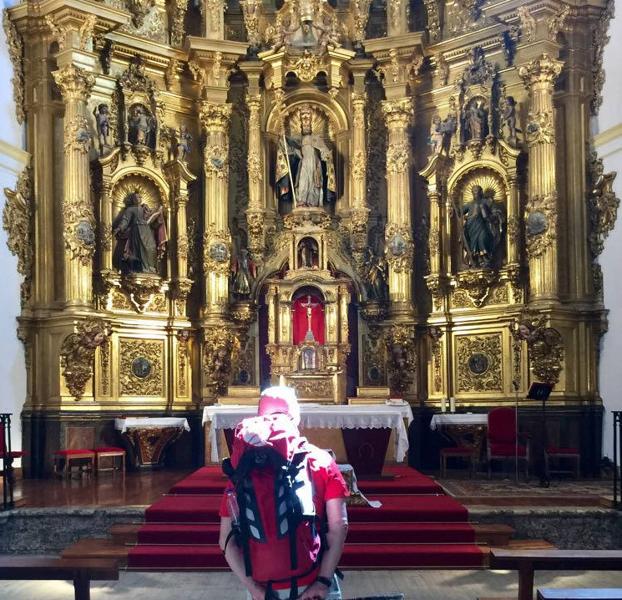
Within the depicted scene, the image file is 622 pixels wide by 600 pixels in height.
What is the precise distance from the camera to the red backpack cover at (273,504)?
15.2ft

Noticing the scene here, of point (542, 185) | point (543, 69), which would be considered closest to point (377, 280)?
point (542, 185)

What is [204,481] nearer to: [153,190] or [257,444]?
[153,190]

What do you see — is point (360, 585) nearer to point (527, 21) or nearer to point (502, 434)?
point (502, 434)

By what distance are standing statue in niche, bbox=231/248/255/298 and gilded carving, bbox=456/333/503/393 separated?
4180 millimetres

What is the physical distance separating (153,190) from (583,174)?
7926 millimetres

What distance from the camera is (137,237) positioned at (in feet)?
56.1

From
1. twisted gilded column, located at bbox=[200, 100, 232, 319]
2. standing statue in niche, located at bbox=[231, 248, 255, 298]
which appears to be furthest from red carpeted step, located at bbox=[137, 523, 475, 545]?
standing statue in niche, located at bbox=[231, 248, 255, 298]

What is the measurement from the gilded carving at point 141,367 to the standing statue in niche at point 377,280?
4151 millimetres

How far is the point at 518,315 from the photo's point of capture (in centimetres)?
1605

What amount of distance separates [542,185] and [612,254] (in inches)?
65.1

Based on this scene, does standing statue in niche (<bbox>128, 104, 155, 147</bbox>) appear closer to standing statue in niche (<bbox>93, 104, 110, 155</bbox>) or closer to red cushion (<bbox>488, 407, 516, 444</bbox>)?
standing statue in niche (<bbox>93, 104, 110, 155</bbox>)

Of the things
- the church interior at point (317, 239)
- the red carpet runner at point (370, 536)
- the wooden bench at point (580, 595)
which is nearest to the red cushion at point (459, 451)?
the church interior at point (317, 239)

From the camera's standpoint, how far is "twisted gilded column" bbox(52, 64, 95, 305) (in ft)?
52.4

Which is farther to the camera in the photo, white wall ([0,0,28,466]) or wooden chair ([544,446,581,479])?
white wall ([0,0,28,466])
